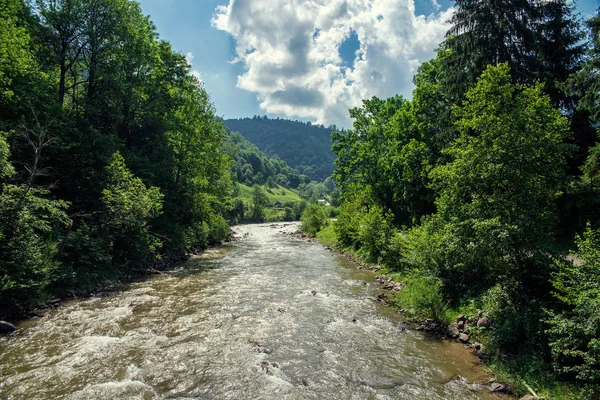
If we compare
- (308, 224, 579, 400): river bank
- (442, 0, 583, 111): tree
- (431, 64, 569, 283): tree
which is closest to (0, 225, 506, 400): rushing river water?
(308, 224, 579, 400): river bank

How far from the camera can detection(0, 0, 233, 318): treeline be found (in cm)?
1539

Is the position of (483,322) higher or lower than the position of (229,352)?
higher

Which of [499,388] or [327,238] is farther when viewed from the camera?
[327,238]

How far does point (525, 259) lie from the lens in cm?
1202

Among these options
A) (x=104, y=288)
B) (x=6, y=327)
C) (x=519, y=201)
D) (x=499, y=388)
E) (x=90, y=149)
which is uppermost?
(x=90, y=149)

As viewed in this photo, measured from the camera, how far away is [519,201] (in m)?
11.4

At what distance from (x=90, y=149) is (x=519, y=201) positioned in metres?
27.5

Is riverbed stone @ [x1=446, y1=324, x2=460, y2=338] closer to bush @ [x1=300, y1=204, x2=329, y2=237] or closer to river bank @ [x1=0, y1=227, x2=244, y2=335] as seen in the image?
river bank @ [x1=0, y1=227, x2=244, y2=335]

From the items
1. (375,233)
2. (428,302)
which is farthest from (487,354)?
(375,233)

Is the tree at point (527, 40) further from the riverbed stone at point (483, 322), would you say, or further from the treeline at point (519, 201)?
the riverbed stone at point (483, 322)

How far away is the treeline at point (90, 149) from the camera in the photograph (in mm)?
15391

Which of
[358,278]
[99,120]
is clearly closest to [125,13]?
[99,120]

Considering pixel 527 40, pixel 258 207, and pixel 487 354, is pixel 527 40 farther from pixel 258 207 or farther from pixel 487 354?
pixel 258 207

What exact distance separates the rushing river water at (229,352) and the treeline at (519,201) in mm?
2384
